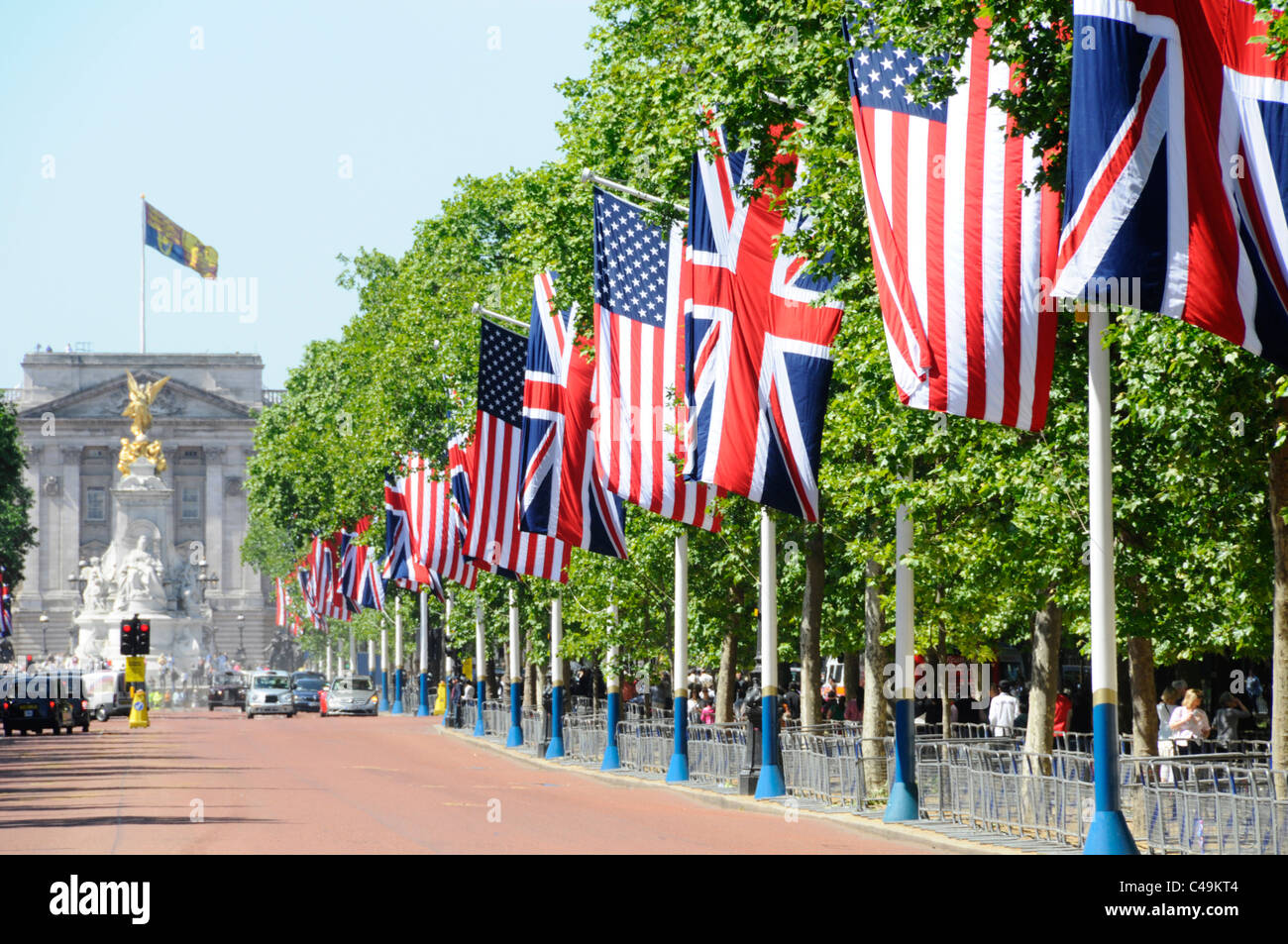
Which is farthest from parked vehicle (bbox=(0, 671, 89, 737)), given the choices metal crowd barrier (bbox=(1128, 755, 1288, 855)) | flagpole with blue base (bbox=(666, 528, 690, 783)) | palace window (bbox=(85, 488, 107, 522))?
palace window (bbox=(85, 488, 107, 522))

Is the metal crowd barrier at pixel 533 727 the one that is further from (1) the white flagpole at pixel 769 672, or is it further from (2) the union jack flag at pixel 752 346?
(2) the union jack flag at pixel 752 346

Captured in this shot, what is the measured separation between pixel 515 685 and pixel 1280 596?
36.1m

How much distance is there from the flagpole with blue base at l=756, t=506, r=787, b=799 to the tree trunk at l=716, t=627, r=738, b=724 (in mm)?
10063

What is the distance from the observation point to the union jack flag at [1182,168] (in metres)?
14.1

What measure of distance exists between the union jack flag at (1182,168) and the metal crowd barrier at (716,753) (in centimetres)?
1884

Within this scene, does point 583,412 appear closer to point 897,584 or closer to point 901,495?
point 897,584

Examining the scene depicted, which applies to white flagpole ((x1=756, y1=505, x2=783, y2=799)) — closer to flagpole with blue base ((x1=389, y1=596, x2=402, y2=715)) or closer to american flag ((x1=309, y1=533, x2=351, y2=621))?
american flag ((x1=309, y1=533, x2=351, y2=621))

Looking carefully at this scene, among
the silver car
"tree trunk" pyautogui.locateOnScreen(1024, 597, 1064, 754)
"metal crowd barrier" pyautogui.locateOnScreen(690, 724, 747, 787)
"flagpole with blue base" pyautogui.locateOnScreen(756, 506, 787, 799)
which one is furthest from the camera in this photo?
the silver car

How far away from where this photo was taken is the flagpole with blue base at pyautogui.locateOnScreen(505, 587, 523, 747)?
168ft

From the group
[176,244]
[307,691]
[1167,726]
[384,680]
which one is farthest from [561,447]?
[176,244]

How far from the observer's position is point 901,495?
73.4 feet

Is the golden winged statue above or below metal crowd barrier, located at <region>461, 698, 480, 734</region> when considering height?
above

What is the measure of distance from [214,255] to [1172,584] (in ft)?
465

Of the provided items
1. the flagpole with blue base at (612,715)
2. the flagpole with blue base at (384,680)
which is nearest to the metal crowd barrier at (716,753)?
the flagpole with blue base at (612,715)
